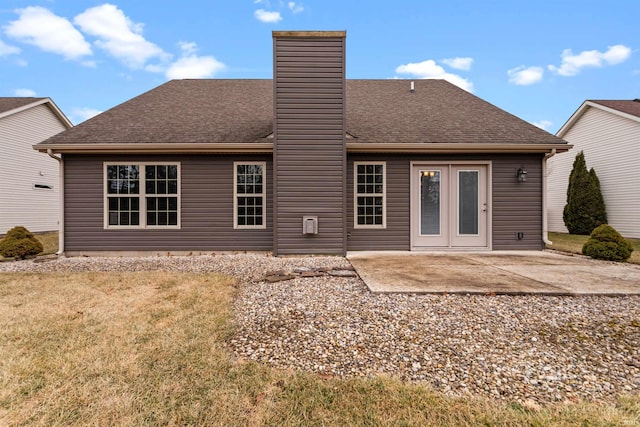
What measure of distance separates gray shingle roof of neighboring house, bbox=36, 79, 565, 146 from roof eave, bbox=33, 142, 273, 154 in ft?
0.54

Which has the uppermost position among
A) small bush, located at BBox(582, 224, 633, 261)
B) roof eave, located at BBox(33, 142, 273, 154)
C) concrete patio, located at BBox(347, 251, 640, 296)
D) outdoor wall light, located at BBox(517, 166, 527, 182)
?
roof eave, located at BBox(33, 142, 273, 154)

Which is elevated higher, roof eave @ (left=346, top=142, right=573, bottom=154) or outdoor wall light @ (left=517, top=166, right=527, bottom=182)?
roof eave @ (left=346, top=142, right=573, bottom=154)

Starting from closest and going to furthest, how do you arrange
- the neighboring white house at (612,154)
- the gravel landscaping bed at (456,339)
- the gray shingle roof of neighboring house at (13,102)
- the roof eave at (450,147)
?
1. the gravel landscaping bed at (456,339)
2. the roof eave at (450,147)
3. the neighboring white house at (612,154)
4. the gray shingle roof of neighboring house at (13,102)

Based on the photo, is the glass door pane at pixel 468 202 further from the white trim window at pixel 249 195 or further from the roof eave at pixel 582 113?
the roof eave at pixel 582 113

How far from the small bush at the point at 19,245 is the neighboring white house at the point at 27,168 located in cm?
482

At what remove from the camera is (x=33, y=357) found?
230cm

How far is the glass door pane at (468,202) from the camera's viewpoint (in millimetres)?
7332

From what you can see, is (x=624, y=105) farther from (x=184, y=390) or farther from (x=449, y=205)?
(x=184, y=390)

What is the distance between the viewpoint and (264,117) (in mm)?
8195

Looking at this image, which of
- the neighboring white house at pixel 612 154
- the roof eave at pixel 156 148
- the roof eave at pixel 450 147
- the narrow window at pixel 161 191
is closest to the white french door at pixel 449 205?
the roof eave at pixel 450 147

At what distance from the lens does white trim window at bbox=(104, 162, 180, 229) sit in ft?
23.6

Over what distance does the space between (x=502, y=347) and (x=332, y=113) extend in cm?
547

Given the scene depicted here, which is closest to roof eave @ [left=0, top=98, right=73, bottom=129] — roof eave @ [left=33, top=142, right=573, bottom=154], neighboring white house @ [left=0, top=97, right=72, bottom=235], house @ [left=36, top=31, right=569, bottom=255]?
neighboring white house @ [left=0, top=97, right=72, bottom=235]

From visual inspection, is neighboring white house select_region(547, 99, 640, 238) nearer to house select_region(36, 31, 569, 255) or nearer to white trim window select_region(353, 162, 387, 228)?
house select_region(36, 31, 569, 255)
